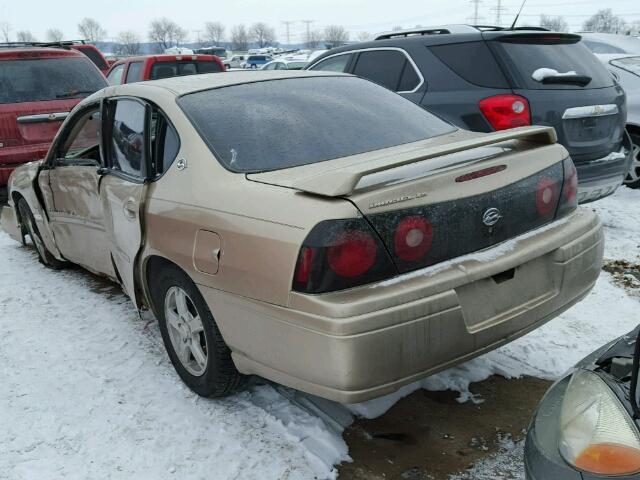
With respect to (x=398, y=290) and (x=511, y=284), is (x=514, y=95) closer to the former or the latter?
(x=511, y=284)

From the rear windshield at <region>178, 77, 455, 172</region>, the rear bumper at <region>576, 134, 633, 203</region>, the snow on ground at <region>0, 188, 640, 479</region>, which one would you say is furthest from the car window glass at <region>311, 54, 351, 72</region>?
the snow on ground at <region>0, 188, 640, 479</region>

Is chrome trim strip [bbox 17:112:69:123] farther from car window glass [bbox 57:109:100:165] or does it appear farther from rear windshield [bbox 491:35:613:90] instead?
rear windshield [bbox 491:35:613:90]

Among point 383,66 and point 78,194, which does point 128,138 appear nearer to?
point 78,194

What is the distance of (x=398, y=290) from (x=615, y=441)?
866 millimetres

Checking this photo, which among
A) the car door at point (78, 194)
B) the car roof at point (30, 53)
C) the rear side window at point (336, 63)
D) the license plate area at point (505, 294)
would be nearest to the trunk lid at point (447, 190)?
the license plate area at point (505, 294)

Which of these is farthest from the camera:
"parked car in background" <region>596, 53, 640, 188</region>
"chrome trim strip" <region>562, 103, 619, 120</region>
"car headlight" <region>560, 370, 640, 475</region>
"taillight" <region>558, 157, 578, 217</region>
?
"parked car in background" <region>596, 53, 640, 188</region>

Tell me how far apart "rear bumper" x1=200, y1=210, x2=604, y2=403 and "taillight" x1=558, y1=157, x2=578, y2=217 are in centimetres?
21

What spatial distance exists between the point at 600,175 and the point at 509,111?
0.98 m

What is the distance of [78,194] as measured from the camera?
4098 mm

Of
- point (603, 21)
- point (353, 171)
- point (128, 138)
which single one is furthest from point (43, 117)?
point (603, 21)

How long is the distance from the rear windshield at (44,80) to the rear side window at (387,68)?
3568 millimetres

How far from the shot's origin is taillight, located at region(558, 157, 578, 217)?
9.65ft

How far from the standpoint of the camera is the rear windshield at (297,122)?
9.37 feet

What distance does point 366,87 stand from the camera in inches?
145
